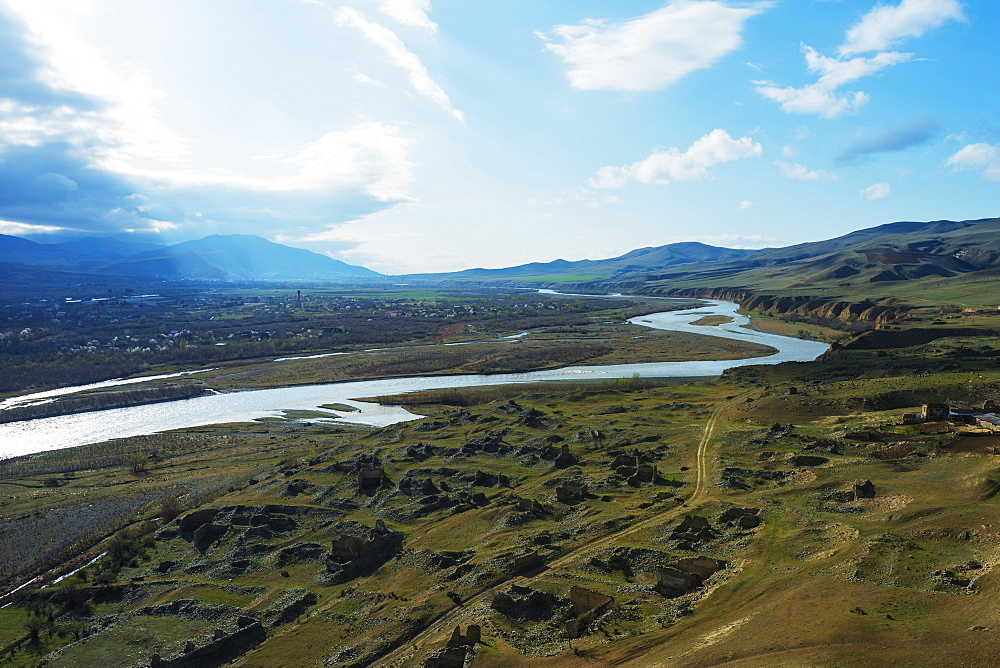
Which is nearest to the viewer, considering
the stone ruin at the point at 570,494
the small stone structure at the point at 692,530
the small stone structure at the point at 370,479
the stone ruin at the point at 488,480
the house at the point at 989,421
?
the small stone structure at the point at 692,530

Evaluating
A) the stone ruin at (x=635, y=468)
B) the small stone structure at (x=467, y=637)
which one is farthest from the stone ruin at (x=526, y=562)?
the stone ruin at (x=635, y=468)

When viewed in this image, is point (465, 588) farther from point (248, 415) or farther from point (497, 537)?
point (248, 415)

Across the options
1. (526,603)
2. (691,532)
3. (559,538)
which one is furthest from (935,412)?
(526,603)

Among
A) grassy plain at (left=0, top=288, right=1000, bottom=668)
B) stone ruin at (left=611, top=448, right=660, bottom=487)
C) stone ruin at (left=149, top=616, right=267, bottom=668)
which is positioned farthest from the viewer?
stone ruin at (left=611, top=448, right=660, bottom=487)

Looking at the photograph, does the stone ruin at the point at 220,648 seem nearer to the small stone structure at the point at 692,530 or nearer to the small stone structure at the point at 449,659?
the small stone structure at the point at 449,659

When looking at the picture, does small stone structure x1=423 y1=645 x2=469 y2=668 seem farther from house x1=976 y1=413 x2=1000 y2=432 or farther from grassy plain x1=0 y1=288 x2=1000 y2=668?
house x1=976 y1=413 x2=1000 y2=432

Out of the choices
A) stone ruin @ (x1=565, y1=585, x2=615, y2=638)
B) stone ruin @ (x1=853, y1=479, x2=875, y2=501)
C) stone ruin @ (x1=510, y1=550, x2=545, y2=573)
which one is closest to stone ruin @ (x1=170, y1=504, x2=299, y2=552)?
stone ruin @ (x1=510, y1=550, x2=545, y2=573)
